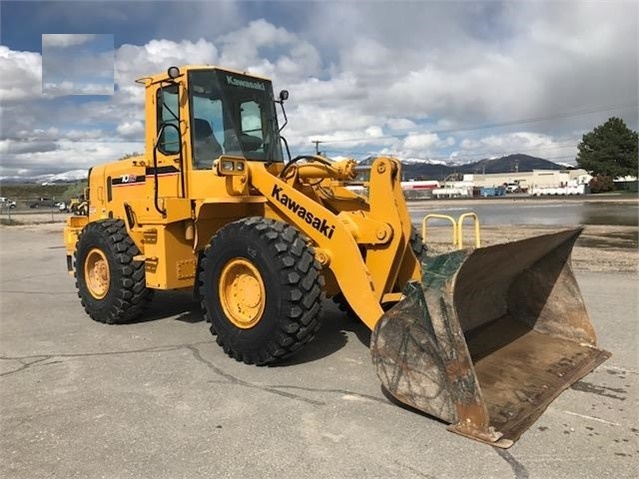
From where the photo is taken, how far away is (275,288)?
4828 millimetres

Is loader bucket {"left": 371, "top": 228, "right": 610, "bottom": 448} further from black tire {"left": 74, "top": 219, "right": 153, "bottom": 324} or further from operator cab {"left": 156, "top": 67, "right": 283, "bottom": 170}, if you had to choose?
black tire {"left": 74, "top": 219, "right": 153, "bottom": 324}

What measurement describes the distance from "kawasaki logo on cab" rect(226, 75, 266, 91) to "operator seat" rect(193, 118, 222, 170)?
0.58m

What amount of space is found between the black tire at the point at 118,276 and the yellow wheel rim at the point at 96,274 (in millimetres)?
45

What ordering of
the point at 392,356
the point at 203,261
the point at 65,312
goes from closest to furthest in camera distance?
1. the point at 392,356
2. the point at 203,261
3. the point at 65,312

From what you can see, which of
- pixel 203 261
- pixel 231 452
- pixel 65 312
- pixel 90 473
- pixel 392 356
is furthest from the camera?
pixel 65 312

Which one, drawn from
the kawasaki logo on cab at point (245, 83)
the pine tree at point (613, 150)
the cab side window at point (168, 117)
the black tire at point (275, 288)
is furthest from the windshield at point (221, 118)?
the pine tree at point (613, 150)

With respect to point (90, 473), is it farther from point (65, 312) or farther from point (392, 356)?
point (65, 312)

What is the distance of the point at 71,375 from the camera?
5008 mm

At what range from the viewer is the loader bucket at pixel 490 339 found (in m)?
3.68

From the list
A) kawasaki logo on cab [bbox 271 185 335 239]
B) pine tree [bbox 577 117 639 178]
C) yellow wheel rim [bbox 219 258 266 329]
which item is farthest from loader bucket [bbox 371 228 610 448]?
pine tree [bbox 577 117 639 178]

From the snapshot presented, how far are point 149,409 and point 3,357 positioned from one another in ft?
7.66

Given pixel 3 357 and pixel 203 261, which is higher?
pixel 203 261

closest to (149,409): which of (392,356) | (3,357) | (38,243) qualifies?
(392,356)

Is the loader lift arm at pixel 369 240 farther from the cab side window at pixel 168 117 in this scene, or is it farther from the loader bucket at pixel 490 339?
the cab side window at pixel 168 117
